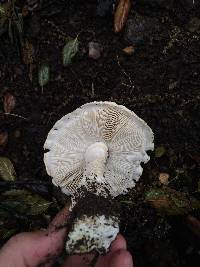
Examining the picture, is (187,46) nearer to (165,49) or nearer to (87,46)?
(165,49)

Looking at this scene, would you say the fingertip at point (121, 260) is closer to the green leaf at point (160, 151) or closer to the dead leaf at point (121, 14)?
the green leaf at point (160, 151)

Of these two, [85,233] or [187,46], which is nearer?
[85,233]

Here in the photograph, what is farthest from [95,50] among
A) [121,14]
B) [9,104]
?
→ [9,104]

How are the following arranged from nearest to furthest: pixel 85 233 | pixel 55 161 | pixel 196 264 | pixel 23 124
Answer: pixel 85 233, pixel 55 161, pixel 196 264, pixel 23 124

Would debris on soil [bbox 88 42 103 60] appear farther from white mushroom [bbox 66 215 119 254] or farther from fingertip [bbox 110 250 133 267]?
fingertip [bbox 110 250 133 267]

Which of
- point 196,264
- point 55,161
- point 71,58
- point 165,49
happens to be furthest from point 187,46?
point 196,264

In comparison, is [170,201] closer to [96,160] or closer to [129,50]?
[96,160]
